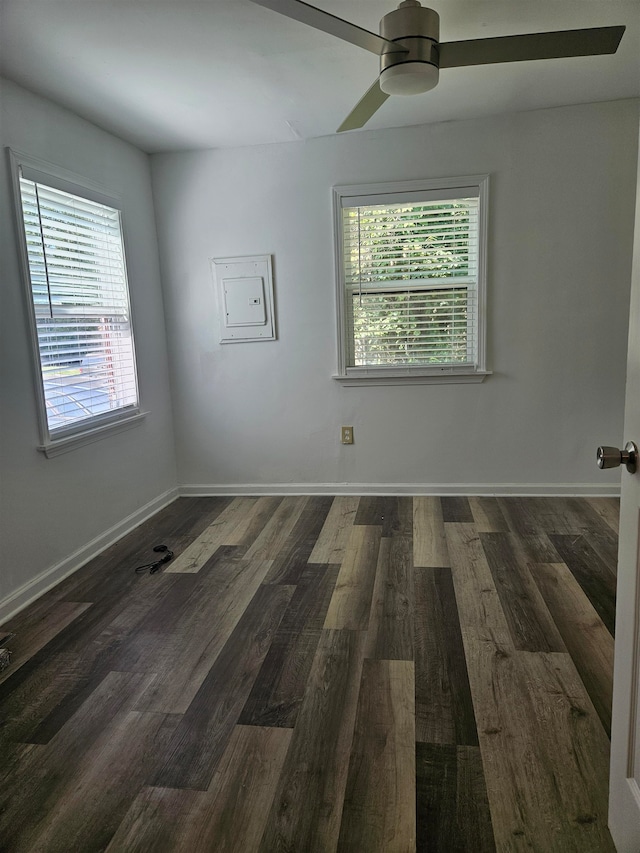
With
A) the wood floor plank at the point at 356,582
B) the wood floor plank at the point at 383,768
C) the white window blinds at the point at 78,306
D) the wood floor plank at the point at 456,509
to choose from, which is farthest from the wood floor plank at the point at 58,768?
the wood floor plank at the point at 456,509

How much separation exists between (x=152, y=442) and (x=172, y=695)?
2.22 metres

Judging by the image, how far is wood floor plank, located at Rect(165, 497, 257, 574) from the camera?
304cm

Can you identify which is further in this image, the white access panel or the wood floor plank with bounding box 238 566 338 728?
the white access panel

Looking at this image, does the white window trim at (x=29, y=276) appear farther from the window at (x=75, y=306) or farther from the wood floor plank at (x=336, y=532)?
the wood floor plank at (x=336, y=532)

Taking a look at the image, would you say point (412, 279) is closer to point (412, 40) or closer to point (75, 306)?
point (412, 40)

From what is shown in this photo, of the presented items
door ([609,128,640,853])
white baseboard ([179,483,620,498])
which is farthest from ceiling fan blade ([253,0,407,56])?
white baseboard ([179,483,620,498])

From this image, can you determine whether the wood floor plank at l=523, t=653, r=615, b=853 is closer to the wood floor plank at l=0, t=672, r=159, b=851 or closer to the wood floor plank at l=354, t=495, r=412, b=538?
the wood floor plank at l=0, t=672, r=159, b=851

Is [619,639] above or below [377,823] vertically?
above

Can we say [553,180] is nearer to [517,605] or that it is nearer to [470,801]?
[517,605]

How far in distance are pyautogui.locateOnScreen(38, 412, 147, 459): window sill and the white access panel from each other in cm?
90

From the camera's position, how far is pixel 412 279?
3.77 meters

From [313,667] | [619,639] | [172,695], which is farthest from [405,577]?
[619,639]

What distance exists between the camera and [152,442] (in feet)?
12.9

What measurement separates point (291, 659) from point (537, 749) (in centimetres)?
89
